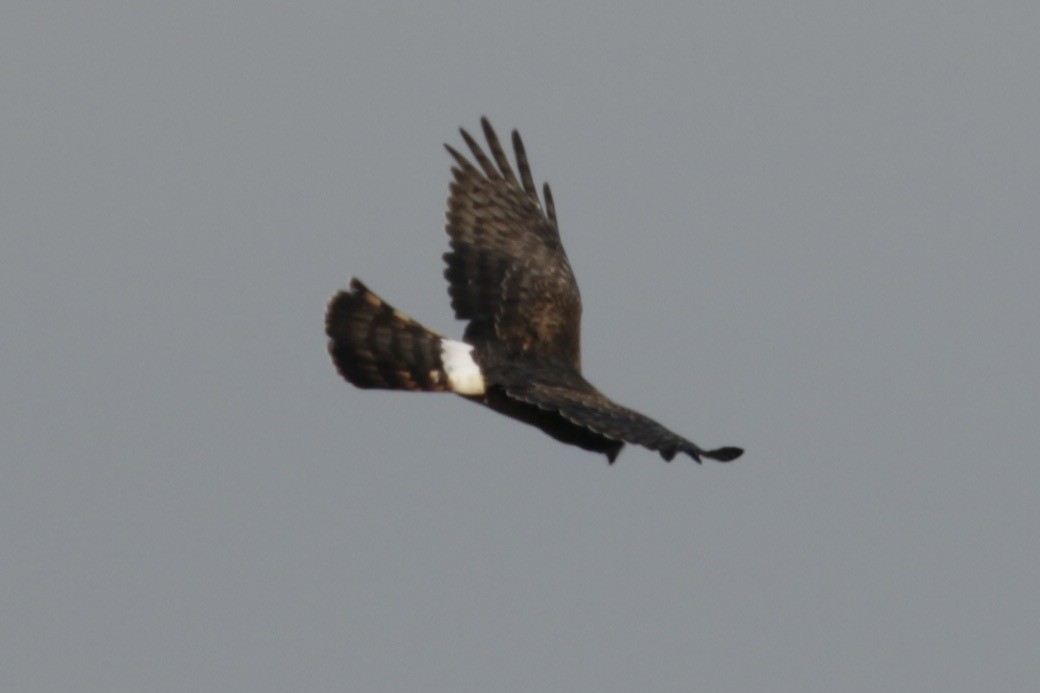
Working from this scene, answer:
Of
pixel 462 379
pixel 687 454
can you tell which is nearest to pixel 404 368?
pixel 462 379

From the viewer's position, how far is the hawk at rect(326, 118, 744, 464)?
12398 mm

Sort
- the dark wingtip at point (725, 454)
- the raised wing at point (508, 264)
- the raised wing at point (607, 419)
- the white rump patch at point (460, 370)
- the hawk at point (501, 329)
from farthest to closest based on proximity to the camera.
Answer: the raised wing at point (508, 264)
the white rump patch at point (460, 370)
the hawk at point (501, 329)
the raised wing at point (607, 419)
the dark wingtip at point (725, 454)

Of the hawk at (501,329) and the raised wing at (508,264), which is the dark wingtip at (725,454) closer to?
the hawk at (501,329)

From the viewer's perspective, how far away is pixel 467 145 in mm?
14477

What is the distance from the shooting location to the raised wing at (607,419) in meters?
10.8

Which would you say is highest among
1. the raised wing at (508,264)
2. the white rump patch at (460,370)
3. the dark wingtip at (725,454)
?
the raised wing at (508,264)

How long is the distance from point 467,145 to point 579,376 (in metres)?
2.08

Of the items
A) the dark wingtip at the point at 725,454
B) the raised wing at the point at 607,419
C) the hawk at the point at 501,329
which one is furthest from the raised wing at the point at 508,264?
the dark wingtip at the point at 725,454

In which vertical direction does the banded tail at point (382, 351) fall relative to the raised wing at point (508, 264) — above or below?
below

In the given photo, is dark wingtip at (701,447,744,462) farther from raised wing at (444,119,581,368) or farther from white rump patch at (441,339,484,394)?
raised wing at (444,119,581,368)

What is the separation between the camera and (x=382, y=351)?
12656 mm

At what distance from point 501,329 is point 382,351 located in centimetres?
108

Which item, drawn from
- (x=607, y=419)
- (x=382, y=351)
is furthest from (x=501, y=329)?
(x=607, y=419)

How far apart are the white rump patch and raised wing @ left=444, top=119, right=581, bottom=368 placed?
1.33 ft
